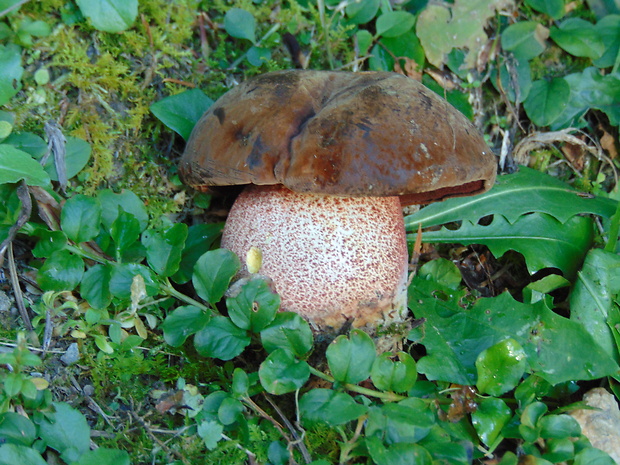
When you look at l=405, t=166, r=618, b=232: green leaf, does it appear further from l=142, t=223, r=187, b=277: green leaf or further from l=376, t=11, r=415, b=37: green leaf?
l=142, t=223, r=187, b=277: green leaf

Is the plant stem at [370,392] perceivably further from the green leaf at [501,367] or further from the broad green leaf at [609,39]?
the broad green leaf at [609,39]

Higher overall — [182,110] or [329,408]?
[182,110]

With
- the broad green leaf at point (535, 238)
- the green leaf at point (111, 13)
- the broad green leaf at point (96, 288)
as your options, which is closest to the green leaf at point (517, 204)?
the broad green leaf at point (535, 238)

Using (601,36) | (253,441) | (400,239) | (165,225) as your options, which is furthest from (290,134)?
(601,36)

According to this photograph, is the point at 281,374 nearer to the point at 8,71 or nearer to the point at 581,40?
the point at 8,71

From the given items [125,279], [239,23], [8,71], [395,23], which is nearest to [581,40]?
[395,23]
